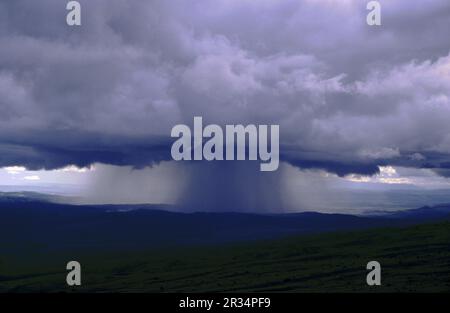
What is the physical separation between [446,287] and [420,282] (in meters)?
14.6
